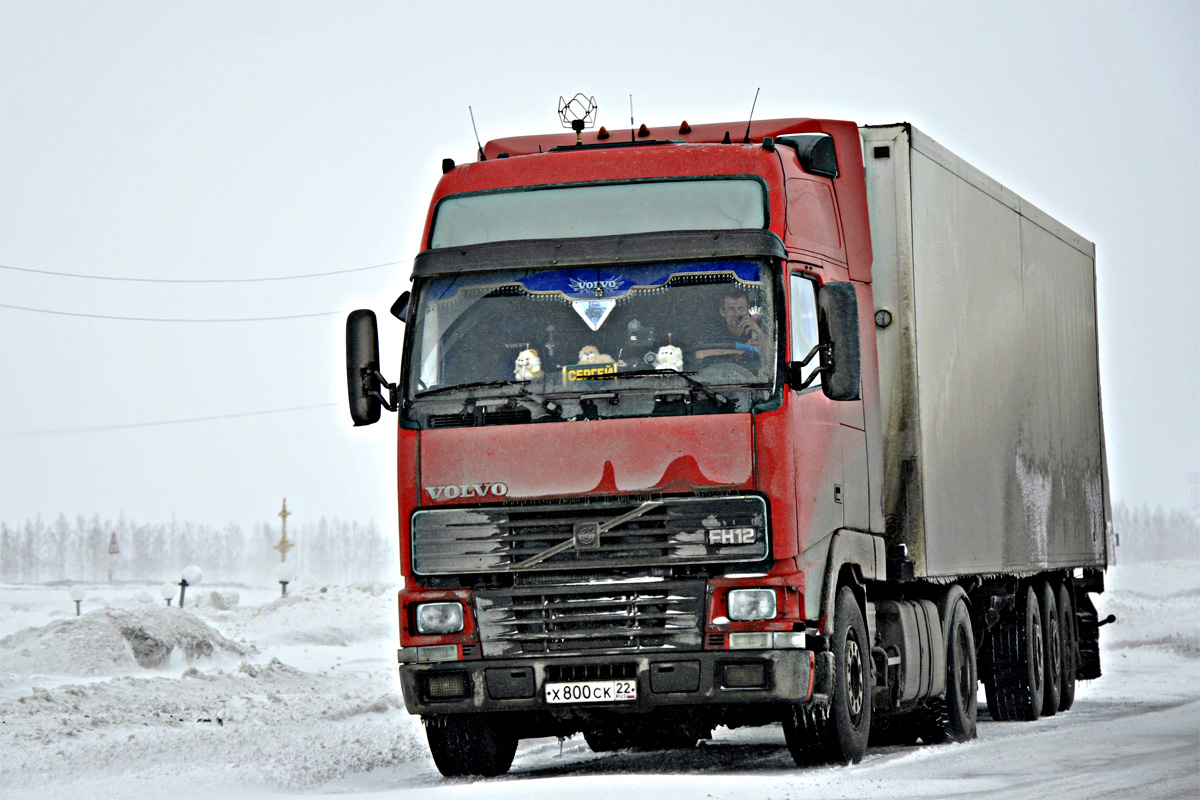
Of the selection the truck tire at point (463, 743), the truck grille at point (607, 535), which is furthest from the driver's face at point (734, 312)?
the truck tire at point (463, 743)

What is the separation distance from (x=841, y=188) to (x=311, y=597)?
35.7 m

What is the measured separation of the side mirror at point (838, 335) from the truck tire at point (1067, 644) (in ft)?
28.7

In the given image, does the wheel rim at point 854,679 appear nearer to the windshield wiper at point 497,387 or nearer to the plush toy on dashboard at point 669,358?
the plush toy on dashboard at point 669,358

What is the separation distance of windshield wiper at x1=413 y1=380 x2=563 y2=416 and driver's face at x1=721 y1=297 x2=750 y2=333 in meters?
1.11

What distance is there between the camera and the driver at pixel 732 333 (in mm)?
10617

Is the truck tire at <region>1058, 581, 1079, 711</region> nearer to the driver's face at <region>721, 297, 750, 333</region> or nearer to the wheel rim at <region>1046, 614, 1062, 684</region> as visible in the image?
the wheel rim at <region>1046, 614, 1062, 684</region>

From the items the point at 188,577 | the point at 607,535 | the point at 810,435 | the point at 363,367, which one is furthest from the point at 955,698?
the point at 188,577

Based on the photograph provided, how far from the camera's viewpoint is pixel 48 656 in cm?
2383

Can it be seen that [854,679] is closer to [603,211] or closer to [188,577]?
[603,211]

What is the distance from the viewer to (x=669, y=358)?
10594 millimetres

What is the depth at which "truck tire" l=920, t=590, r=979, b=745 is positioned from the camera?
572 inches

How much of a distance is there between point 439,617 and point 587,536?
1083mm

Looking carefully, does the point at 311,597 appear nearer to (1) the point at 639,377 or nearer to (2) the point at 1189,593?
(2) the point at 1189,593

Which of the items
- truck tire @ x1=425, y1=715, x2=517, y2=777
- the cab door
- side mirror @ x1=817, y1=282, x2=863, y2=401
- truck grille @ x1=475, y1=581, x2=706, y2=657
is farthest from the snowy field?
side mirror @ x1=817, y1=282, x2=863, y2=401
